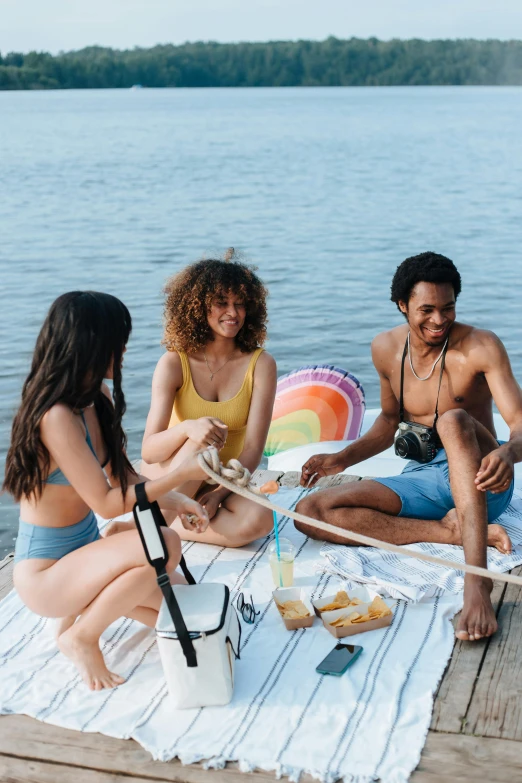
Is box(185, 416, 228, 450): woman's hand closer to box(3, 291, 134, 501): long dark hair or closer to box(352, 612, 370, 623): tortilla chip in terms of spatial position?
box(3, 291, 134, 501): long dark hair

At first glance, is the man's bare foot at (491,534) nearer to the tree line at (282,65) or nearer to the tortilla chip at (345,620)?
the tortilla chip at (345,620)

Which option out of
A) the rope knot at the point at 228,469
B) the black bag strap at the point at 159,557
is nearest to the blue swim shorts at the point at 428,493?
the rope knot at the point at 228,469

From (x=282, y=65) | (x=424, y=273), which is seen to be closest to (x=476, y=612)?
(x=424, y=273)

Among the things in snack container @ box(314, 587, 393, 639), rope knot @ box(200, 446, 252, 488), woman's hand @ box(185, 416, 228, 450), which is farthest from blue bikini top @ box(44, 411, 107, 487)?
snack container @ box(314, 587, 393, 639)

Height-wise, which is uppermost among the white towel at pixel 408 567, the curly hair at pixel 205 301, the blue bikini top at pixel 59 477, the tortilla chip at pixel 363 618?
the curly hair at pixel 205 301

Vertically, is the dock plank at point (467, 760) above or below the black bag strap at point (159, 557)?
below

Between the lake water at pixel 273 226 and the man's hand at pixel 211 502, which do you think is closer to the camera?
the man's hand at pixel 211 502

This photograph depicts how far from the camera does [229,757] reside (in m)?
2.76

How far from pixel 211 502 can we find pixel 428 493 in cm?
102

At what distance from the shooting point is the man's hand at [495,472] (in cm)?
354

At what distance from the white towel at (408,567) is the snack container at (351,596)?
10 centimetres

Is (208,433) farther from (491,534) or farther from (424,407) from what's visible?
(491,534)

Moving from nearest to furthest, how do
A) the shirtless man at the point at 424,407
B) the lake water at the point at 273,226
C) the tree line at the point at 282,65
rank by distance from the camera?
the shirtless man at the point at 424,407 < the lake water at the point at 273,226 < the tree line at the point at 282,65

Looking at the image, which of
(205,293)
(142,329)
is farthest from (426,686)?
(142,329)
